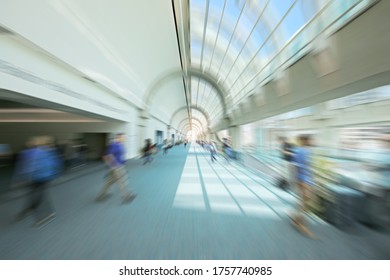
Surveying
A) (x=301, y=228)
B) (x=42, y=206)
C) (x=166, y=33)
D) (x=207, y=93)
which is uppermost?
(x=166, y=33)

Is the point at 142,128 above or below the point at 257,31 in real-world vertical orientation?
below

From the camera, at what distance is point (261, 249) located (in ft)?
9.78

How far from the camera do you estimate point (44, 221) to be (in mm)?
3904

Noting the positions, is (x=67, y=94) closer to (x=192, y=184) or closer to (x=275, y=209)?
(x=192, y=184)

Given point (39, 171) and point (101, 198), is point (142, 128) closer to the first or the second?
point (101, 198)

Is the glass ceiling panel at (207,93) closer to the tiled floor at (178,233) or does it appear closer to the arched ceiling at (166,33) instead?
the arched ceiling at (166,33)

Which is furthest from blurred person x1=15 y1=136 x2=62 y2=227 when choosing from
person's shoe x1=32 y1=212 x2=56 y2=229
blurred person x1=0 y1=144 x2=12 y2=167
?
blurred person x1=0 y1=144 x2=12 y2=167

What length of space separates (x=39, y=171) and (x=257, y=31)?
9.94 m

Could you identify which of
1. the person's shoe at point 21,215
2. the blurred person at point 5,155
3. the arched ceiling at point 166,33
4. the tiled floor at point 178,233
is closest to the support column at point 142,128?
the arched ceiling at point 166,33

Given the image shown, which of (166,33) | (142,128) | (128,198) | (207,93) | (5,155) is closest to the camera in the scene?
(128,198)

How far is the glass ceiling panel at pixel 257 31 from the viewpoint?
5220 millimetres

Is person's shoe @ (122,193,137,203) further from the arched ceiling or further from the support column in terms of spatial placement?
the support column

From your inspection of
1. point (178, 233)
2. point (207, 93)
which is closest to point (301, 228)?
point (178, 233)

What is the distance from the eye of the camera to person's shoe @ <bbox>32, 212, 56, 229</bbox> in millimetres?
3737
